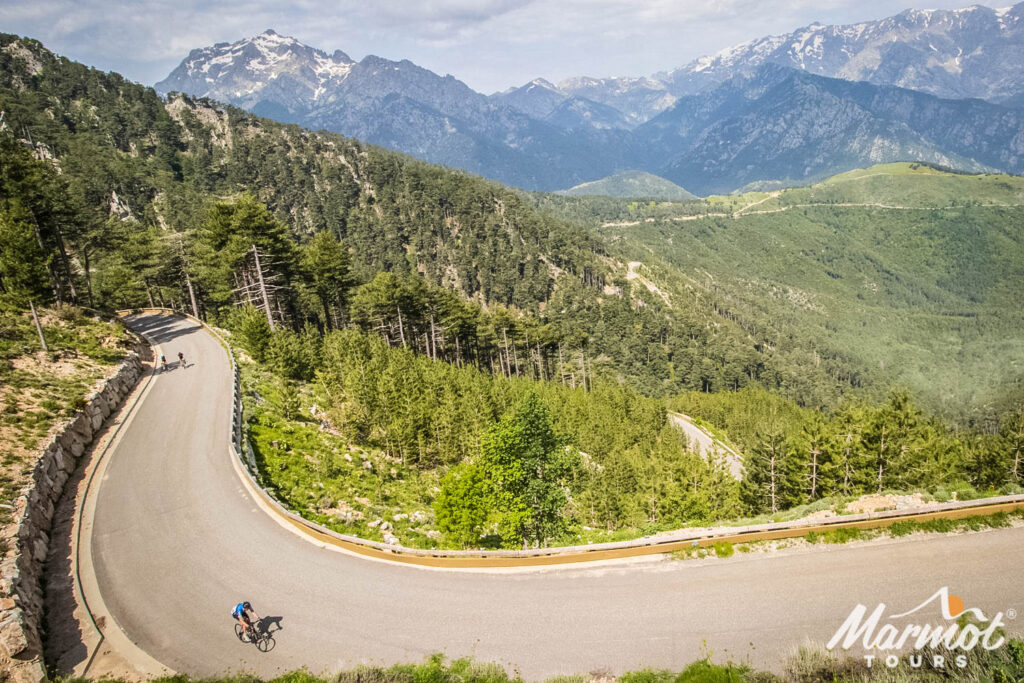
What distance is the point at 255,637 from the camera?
51.4 feet

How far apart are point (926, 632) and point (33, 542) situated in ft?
105

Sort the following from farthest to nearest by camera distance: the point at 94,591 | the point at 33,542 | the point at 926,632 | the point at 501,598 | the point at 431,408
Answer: the point at 431,408 < the point at 33,542 < the point at 94,591 < the point at 501,598 < the point at 926,632

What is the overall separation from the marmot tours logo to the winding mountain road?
44 centimetres

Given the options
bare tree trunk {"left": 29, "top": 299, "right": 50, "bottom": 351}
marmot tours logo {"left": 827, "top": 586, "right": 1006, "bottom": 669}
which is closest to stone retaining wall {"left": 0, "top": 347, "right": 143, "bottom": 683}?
bare tree trunk {"left": 29, "top": 299, "right": 50, "bottom": 351}

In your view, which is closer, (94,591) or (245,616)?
(245,616)

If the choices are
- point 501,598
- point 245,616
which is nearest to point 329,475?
point 245,616

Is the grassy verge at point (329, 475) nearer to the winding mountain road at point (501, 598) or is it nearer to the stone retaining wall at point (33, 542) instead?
the winding mountain road at point (501, 598)

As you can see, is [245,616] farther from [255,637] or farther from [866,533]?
[866,533]

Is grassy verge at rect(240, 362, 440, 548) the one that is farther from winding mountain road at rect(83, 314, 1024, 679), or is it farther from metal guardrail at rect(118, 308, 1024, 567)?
winding mountain road at rect(83, 314, 1024, 679)

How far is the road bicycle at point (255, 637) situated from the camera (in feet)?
50.9

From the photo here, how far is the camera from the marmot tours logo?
13562mm

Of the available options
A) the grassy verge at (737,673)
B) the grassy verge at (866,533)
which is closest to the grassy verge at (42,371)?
the grassy verge at (737,673)

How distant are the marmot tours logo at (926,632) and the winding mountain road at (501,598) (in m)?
0.44

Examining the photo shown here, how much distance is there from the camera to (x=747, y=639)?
15102 mm
